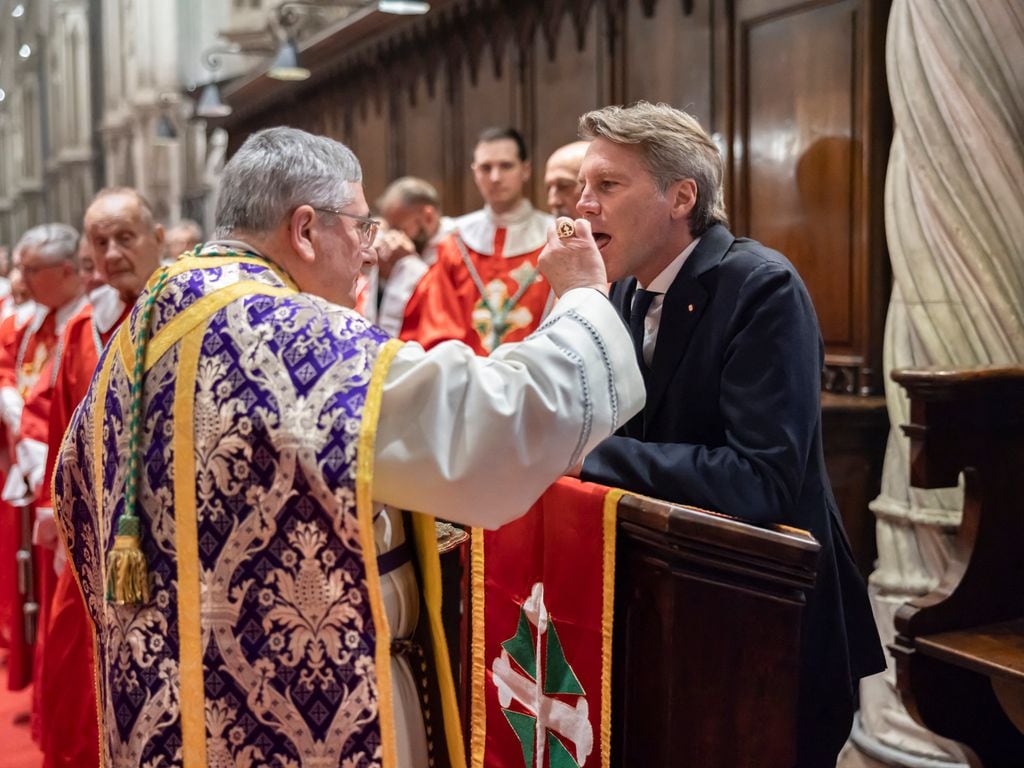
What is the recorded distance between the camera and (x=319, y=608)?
1572mm

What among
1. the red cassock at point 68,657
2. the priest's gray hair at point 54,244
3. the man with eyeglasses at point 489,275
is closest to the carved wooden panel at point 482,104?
the man with eyeglasses at point 489,275

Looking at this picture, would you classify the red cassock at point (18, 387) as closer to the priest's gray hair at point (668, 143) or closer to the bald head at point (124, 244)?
the bald head at point (124, 244)

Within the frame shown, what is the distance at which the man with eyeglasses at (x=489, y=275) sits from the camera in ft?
16.8

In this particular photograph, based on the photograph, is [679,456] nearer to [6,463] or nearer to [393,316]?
[393,316]

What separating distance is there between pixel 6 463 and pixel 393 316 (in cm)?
A: 191

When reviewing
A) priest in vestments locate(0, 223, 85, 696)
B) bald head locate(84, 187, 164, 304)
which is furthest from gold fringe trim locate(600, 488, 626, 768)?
priest in vestments locate(0, 223, 85, 696)

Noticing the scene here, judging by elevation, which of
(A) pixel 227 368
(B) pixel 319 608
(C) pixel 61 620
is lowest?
(C) pixel 61 620

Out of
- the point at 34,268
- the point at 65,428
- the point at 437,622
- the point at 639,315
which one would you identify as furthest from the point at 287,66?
the point at 437,622

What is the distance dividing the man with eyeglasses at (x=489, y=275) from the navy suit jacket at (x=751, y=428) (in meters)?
3.00

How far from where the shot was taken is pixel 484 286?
5.25 meters

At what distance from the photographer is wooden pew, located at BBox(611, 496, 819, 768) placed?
1693mm

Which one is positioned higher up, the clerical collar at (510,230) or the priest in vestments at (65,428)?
the clerical collar at (510,230)

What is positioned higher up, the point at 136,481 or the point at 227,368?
the point at 227,368

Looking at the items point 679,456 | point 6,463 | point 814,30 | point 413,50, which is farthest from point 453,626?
point 413,50
